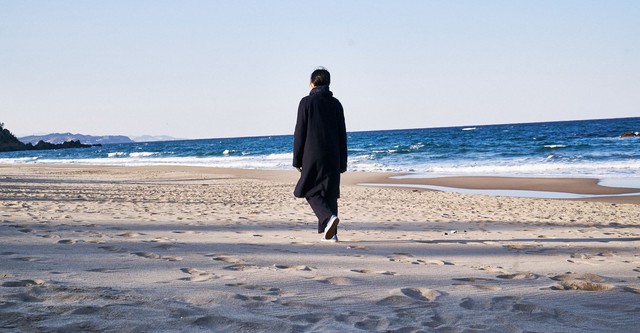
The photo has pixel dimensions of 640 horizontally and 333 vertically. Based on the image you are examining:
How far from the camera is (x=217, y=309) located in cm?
326

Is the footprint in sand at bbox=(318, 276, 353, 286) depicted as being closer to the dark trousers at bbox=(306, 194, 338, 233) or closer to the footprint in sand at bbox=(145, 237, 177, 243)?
the dark trousers at bbox=(306, 194, 338, 233)

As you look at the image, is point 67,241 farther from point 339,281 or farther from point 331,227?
point 339,281

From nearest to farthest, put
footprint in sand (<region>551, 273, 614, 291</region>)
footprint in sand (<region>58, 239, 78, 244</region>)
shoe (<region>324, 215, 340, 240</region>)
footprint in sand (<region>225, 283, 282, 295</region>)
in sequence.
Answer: footprint in sand (<region>225, 283, 282, 295</region>) → footprint in sand (<region>551, 273, 614, 291</region>) → footprint in sand (<region>58, 239, 78, 244</region>) → shoe (<region>324, 215, 340, 240</region>)

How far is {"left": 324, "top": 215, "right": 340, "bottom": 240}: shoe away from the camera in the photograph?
619 centimetres

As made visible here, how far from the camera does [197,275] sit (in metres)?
4.18

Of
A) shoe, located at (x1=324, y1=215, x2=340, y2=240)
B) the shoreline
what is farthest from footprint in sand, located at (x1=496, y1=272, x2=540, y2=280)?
the shoreline

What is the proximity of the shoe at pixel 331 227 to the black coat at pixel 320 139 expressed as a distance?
0.25 m

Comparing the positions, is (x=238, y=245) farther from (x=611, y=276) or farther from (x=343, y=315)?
(x=611, y=276)

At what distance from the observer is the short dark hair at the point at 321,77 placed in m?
6.25

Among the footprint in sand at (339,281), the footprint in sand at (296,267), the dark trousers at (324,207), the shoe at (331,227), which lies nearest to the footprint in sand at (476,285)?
the footprint in sand at (339,281)

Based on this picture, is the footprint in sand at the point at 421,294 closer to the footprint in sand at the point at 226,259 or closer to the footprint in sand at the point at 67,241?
the footprint in sand at the point at 226,259

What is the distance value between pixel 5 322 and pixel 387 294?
2.08 m

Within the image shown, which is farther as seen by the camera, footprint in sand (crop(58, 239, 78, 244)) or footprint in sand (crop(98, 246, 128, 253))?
footprint in sand (crop(58, 239, 78, 244))

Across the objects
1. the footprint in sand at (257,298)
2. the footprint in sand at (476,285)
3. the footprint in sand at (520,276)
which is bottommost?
the footprint in sand at (520,276)
